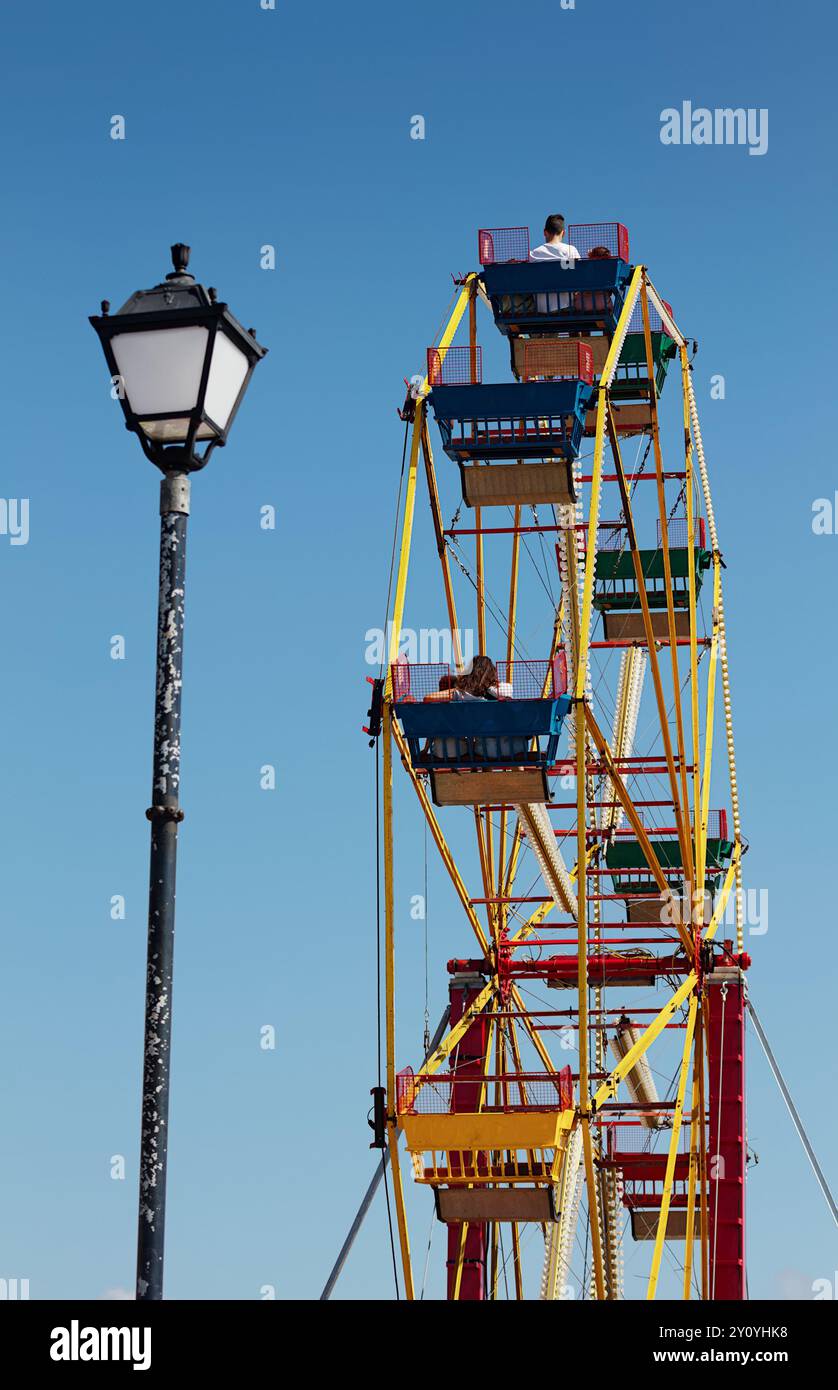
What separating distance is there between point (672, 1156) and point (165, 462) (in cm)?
3305

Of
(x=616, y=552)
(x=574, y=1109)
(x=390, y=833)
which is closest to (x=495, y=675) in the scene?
(x=390, y=833)

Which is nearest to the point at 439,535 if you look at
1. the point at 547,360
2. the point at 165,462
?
the point at 547,360

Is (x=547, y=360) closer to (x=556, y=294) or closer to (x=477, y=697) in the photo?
(x=556, y=294)

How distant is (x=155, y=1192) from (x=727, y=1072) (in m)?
38.5

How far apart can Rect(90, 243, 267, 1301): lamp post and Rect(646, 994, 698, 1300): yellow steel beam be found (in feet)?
100

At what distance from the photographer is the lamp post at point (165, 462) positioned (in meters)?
12.5

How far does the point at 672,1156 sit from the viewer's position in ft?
146

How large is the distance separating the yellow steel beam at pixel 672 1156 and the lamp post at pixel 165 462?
30.5m

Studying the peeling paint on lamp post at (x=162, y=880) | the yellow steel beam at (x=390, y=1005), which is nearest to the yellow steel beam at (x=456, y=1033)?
the yellow steel beam at (x=390, y=1005)

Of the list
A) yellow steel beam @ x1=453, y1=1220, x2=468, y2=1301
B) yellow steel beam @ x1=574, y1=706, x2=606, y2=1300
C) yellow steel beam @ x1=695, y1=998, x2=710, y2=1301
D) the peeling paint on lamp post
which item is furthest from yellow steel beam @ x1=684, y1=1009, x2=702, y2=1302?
the peeling paint on lamp post

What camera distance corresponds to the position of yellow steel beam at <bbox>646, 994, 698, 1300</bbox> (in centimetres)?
4319

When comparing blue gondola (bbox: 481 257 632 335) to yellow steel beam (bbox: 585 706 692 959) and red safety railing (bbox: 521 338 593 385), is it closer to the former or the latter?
red safety railing (bbox: 521 338 593 385)

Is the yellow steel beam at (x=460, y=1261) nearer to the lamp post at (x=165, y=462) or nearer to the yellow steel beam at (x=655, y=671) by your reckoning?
the yellow steel beam at (x=655, y=671)

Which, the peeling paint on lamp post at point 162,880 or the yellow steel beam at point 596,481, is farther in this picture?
the yellow steel beam at point 596,481
